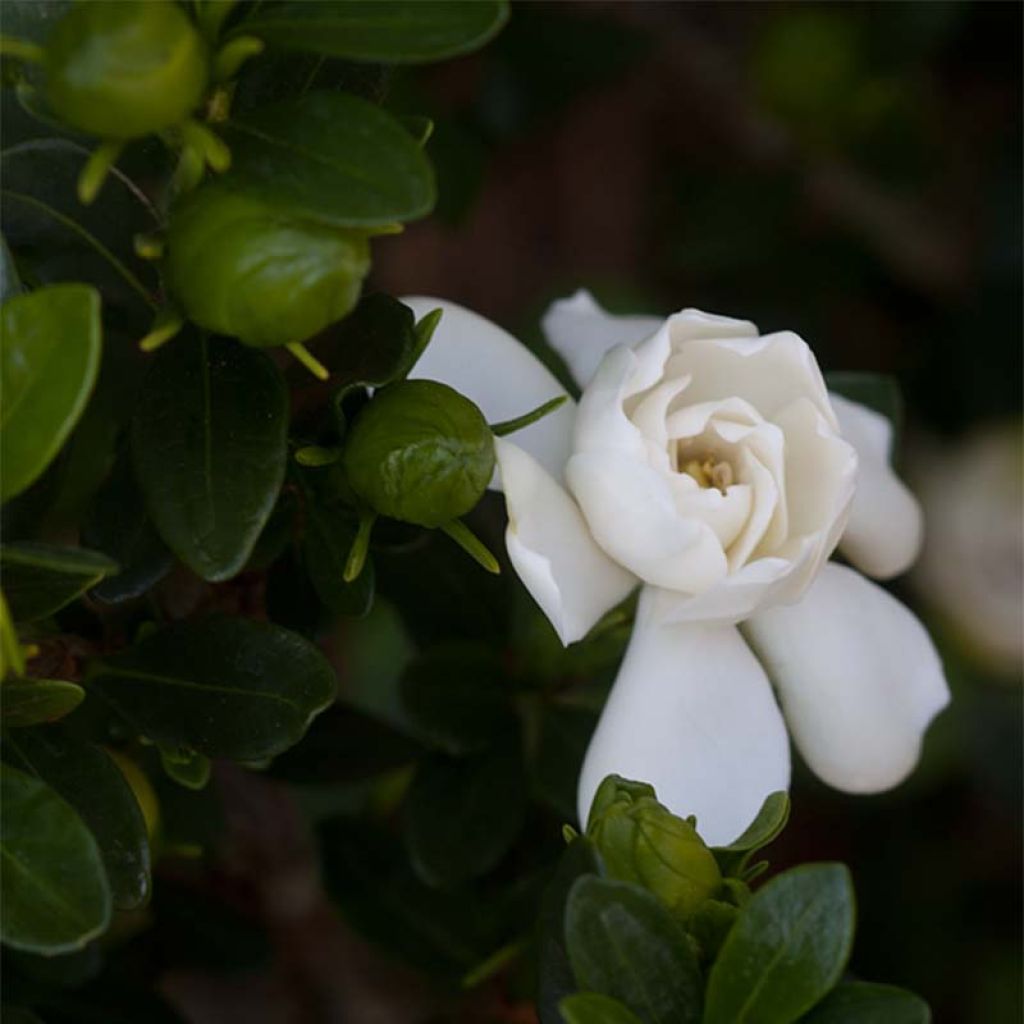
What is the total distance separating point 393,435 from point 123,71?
285mm

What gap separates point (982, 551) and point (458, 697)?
1.21m

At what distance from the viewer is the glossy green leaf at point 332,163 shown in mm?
903

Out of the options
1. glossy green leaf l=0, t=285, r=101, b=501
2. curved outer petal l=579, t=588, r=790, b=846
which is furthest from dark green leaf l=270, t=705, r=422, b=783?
glossy green leaf l=0, t=285, r=101, b=501

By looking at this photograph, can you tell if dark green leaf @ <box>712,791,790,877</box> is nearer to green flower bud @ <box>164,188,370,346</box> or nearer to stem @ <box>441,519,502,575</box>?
stem @ <box>441,519,502,575</box>

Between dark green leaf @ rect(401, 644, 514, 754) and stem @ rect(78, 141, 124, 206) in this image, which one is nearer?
stem @ rect(78, 141, 124, 206)

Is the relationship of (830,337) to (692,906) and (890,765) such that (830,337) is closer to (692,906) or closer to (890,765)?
(890,765)

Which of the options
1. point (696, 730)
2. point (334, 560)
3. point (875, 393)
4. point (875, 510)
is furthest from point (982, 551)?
point (334, 560)

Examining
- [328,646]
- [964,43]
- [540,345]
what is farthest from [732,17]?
[328,646]

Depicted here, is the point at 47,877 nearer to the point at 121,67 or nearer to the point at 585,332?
the point at 121,67

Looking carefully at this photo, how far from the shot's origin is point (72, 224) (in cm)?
118

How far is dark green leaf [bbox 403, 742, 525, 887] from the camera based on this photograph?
1417 millimetres

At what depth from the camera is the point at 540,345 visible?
6.24 feet

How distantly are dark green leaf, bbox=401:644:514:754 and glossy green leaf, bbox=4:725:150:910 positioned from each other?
0.38 metres

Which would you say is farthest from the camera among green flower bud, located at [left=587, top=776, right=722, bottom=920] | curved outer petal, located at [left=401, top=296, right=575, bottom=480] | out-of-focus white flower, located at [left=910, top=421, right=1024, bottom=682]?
out-of-focus white flower, located at [left=910, top=421, right=1024, bottom=682]
